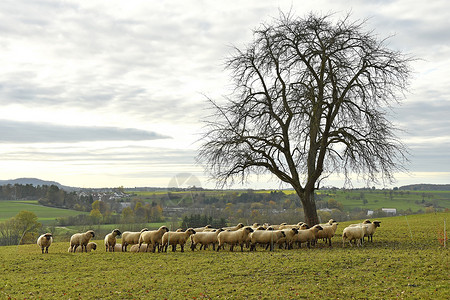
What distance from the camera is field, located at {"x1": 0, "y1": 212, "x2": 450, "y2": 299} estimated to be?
10.9 metres

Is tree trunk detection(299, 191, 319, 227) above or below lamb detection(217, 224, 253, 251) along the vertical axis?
above

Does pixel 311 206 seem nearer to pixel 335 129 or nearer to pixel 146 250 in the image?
pixel 335 129

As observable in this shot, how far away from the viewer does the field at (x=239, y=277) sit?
35.7 feet

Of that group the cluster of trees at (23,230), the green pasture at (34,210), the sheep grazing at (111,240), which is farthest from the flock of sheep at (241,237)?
the green pasture at (34,210)

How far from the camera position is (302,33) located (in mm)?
25625

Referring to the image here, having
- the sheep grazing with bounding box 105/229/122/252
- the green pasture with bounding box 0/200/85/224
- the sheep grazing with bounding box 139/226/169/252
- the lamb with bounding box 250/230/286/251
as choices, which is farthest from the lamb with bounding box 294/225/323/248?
the green pasture with bounding box 0/200/85/224

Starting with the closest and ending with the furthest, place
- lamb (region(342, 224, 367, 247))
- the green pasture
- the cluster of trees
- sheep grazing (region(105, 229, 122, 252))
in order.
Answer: lamb (region(342, 224, 367, 247))
sheep grazing (region(105, 229, 122, 252))
the cluster of trees
the green pasture

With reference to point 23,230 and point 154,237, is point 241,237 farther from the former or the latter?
point 23,230

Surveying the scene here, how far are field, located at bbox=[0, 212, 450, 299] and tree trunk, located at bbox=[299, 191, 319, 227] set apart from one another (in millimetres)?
7966

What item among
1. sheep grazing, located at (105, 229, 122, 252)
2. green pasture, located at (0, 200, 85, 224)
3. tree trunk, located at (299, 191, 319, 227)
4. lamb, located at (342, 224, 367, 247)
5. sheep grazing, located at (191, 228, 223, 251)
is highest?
tree trunk, located at (299, 191, 319, 227)

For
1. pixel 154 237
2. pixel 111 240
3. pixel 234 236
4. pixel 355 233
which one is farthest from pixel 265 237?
pixel 111 240

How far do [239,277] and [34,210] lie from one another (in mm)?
117141

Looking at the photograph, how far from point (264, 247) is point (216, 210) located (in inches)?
1510

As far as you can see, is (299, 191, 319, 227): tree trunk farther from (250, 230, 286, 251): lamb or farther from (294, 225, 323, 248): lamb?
(250, 230, 286, 251): lamb
